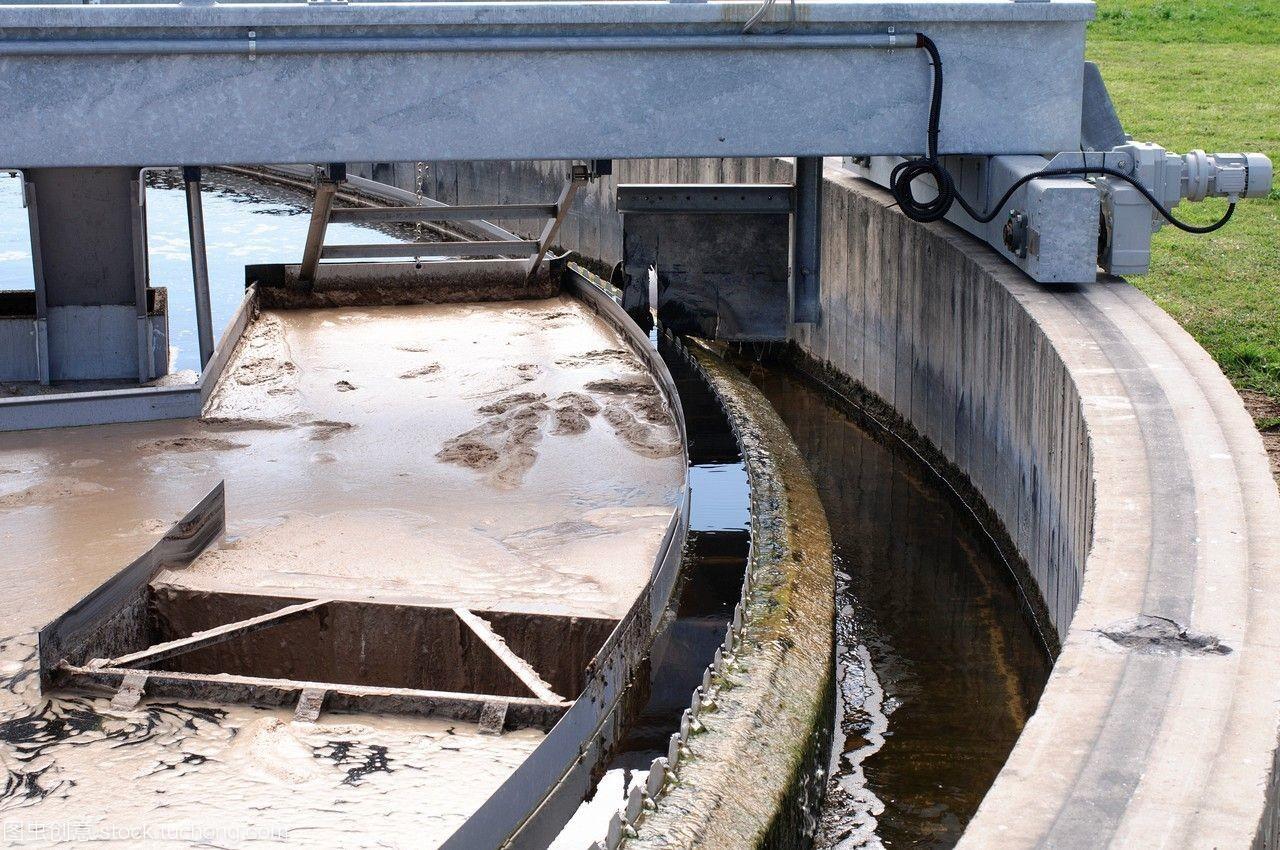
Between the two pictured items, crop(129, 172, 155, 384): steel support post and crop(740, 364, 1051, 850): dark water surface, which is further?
crop(129, 172, 155, 384): steel support post

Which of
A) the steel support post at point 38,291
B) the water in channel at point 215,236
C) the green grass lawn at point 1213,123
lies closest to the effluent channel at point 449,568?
the steel support post at point 38,291

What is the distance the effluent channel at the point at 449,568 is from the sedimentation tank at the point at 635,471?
0.03 m

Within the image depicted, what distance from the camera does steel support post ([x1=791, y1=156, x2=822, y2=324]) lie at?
12.9 meters

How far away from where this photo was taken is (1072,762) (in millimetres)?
4445

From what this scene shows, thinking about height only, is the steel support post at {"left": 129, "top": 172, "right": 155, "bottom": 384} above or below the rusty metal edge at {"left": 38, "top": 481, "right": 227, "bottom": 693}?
above

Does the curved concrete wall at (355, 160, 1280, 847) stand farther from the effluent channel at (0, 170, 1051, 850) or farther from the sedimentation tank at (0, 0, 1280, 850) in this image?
the effluent channel at (0, 170, 1051, 850)

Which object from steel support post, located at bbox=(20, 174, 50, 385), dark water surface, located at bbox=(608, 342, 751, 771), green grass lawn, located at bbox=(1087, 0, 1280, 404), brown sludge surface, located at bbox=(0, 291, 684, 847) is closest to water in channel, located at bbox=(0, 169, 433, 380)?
steel support post, located at bbox=(20, 174, 50, 385)

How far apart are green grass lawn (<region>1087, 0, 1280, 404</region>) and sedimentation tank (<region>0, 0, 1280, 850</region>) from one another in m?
2.35

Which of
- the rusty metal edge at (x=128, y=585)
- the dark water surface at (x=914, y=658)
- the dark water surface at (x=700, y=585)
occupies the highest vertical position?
the rusty metal edge at (x=128, y=585)

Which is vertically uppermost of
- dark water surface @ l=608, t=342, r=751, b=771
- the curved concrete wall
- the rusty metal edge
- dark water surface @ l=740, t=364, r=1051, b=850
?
the curved concrete wall

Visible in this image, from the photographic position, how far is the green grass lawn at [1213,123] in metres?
12.1

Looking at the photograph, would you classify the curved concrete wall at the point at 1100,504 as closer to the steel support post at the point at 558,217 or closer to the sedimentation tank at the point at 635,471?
the sedimentation tank at the point at 635,471

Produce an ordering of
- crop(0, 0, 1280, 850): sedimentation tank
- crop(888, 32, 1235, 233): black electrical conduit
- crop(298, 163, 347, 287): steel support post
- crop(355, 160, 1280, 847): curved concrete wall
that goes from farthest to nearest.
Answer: crop(298, 163, 347, 287): steel support post → crop(888, 32, 1235, 233): black electrical conduit → crop(0, 0, 1280, 850): sedimentation tank → crop(355, 160, 1280, 847): curved concrete wall

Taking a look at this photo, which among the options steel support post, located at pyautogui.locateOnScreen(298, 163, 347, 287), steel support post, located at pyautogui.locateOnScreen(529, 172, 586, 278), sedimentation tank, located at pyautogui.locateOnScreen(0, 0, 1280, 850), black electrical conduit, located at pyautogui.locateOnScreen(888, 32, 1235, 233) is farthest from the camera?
steel support post, located at pyautogui.locateOnScreen(529, 172, 586, 278)
